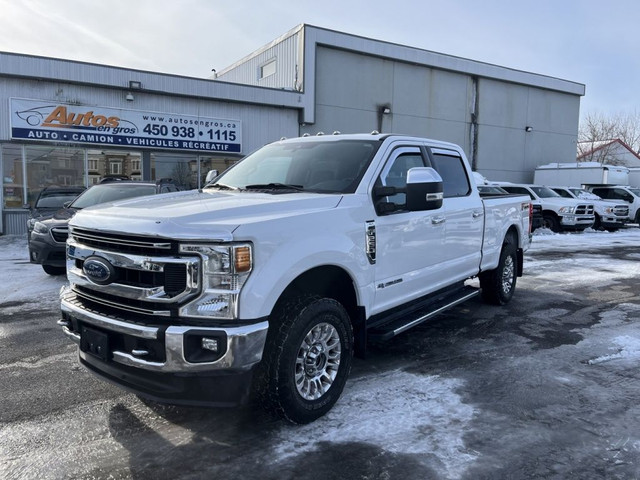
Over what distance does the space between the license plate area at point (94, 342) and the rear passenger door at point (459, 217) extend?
10.6 ft

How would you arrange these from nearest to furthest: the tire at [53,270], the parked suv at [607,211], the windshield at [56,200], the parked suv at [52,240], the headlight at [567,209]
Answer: the parked suv at [52,240], the tire at [53,270], the windshield at [56,200], the headlight at [567,209], the parked suv at [607,211]

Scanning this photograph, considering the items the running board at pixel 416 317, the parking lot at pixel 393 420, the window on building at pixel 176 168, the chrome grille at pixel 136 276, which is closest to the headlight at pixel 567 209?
the window on building at pixel 176 168

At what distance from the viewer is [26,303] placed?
Result: 22.8 feet

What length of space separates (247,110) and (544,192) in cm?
1167

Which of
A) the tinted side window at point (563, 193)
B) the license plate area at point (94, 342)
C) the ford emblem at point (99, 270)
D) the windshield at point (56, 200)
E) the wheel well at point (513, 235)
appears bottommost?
the license plate area at point (94, 342)

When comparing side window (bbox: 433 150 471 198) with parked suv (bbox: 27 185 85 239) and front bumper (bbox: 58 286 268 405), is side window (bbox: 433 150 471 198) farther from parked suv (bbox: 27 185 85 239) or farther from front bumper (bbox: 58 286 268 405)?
parked suv (bbox: 27 185 85 239)

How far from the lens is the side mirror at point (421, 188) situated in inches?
156

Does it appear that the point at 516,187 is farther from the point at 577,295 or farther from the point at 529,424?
the point at 529,424

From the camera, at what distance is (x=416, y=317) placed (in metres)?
4.61

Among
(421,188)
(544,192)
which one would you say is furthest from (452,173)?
(544,192)

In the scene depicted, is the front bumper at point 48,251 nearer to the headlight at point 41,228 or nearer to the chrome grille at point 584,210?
the headlight at point 41,228

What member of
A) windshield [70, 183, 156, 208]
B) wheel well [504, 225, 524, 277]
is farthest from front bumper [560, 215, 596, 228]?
windshield [70, 183, 156, 208]

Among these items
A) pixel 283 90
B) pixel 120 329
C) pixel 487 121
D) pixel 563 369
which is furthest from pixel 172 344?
pixel 487 121

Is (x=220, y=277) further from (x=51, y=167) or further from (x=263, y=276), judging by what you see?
(x=51, y=167)
